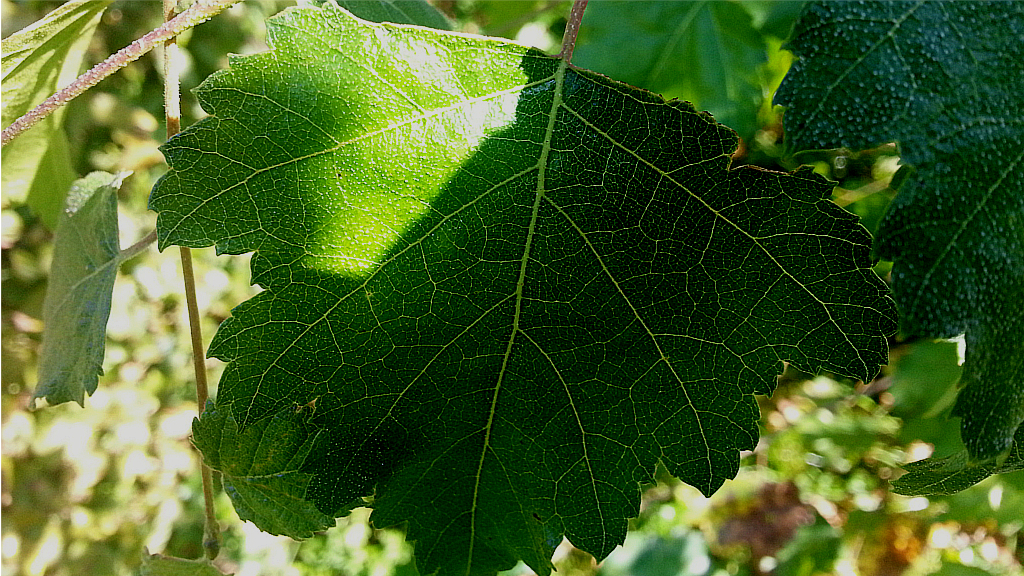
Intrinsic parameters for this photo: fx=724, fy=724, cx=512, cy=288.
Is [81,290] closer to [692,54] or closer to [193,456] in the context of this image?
[692,54]

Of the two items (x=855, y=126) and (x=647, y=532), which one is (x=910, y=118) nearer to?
(x=855, y=126)

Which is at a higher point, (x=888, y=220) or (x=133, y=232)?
(x=888, y=220)

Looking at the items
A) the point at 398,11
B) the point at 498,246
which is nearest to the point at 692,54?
the point at 398,11

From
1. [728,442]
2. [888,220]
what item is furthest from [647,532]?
[888,220]

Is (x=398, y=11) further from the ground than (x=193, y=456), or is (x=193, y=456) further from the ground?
(x=398, y=11)

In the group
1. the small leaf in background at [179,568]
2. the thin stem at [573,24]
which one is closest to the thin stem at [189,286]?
the small leaf in background at [179,568]

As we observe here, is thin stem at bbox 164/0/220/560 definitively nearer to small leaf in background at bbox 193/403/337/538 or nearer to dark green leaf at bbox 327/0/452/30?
small leaf in background at bbox 193/403/337/538

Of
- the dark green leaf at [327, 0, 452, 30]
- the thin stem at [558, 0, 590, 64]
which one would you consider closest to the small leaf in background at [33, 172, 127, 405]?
the dark green leaf at [327, 0, 452, 30]
